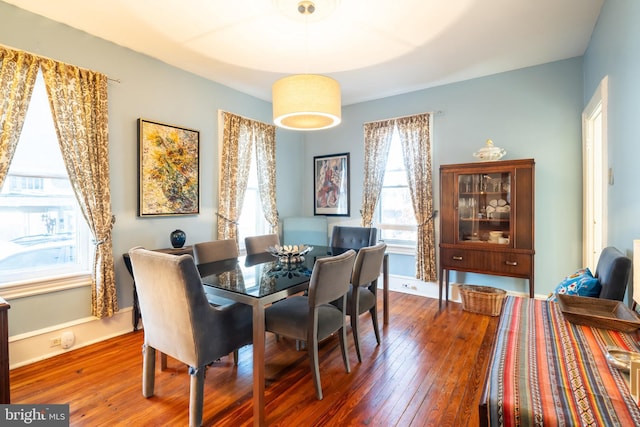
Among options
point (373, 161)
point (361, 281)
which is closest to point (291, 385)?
point (361, 281)

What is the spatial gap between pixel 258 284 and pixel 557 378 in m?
1.51

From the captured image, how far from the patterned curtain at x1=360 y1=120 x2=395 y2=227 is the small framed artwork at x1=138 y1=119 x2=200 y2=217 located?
2300mm

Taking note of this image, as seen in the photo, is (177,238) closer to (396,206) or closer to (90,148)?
(90,148)

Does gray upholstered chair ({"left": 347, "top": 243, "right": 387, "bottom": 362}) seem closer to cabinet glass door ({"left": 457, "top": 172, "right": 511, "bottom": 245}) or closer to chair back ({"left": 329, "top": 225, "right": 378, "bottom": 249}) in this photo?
chair back ({"left": 329, "top": 225, "right": 378, "bottom": 249})

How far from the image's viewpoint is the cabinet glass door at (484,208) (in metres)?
3.39

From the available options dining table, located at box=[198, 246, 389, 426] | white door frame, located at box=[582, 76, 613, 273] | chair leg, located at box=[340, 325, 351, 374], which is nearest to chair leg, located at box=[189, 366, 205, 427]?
dining table, located at box=[198, 246, 389, 426]

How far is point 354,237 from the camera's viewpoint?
3.65m

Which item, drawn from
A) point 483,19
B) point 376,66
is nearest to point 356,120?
point 376,66

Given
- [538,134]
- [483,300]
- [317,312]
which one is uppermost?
[538,134]

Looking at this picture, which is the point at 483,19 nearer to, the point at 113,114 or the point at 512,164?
the point at 512,164

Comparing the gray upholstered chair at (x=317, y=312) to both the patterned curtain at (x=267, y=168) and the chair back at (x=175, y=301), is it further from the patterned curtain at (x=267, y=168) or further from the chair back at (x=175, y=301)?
the patterned curtain at (x=267, y=168)

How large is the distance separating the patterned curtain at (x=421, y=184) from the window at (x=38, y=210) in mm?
3694

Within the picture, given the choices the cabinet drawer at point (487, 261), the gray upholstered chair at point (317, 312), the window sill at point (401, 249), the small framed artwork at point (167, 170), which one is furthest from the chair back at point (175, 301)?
the window sill at point (401, 249)

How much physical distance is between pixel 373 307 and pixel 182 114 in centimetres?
294
